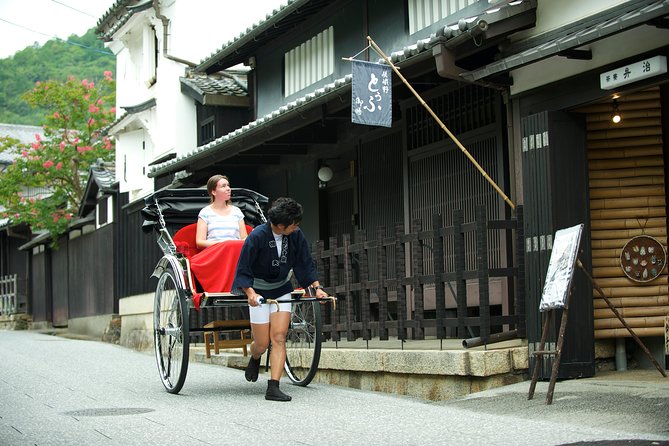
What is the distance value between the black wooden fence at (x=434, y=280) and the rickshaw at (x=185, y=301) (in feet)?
3.10

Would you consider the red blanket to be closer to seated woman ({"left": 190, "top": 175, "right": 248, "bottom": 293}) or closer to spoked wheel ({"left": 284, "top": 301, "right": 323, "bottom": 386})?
seated woman ({"left": 190, "top": 175, "right": 248, "bottom": 293})

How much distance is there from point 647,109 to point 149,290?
51.4 ft

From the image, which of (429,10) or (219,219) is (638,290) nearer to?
(219,219)

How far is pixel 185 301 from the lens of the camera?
29.7 feet

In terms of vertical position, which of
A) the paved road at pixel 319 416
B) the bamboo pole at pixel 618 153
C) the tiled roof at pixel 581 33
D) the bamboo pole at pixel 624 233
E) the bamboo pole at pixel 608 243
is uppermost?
the tiled roof at pixel 581 33

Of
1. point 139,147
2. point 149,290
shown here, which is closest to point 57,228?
point 139,147

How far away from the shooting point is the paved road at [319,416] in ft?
21.0

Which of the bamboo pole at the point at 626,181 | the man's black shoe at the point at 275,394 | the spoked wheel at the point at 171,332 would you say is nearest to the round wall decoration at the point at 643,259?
the bamboo pole at the point at 626,181

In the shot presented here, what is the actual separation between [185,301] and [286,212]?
1.47 metres

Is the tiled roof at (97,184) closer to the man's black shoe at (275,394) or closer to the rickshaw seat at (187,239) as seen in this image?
the rickshaw seat at (187,239)

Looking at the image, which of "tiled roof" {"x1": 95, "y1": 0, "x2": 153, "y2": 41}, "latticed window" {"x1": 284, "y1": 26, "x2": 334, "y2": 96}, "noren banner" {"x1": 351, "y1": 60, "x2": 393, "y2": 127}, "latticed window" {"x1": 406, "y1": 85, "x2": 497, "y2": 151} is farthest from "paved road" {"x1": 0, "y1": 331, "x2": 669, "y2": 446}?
"tiled roof" {"x1": 95, "y1": 0, "x2": 153, "y2": 41}

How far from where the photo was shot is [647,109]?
31.6 ft

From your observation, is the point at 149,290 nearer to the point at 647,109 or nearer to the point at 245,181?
the point at 245,181

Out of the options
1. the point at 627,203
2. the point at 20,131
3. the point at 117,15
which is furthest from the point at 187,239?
the point at 20,131
